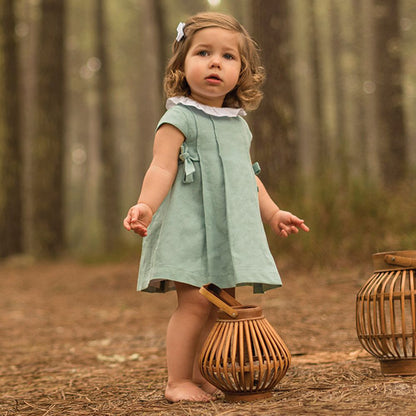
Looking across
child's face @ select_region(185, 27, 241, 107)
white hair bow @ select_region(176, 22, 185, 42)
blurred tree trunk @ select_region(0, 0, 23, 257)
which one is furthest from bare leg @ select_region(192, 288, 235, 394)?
blurred tree trunk @ select_region(0, 0, 23, 257)

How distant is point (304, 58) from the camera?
101ft

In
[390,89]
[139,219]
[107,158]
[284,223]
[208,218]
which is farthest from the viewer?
[107,158]

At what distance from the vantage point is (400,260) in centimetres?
266

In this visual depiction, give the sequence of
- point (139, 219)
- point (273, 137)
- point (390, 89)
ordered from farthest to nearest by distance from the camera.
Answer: point (390, 89) → point (273, 137) → point (139, 219)

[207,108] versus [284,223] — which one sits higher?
[207,108]

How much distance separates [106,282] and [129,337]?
12.0 ft

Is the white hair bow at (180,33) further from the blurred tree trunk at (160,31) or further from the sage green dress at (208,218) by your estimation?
the blurred tree trunk at (160,31)

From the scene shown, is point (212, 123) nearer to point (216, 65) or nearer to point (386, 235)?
point (216, 65)

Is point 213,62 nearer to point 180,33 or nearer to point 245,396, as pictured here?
point 180,33

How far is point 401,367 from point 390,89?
10.2 m

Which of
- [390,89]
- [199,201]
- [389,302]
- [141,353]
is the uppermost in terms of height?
[390,89]

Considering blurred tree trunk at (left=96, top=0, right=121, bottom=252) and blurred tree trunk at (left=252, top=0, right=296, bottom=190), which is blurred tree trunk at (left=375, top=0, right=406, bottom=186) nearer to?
blurred tree trunk at (left=252, top=0, right=296, bottom=190)

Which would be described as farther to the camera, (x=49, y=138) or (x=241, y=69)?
(x=49, y=138)

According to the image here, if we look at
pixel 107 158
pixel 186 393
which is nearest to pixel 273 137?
pixel 186 393
